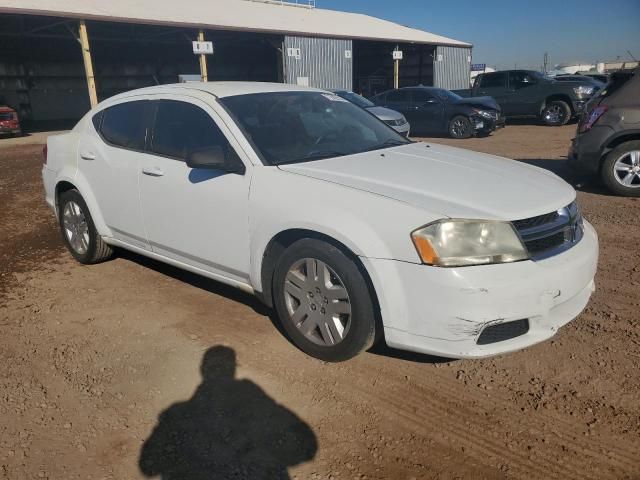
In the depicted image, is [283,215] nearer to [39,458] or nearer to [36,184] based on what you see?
[39,458]

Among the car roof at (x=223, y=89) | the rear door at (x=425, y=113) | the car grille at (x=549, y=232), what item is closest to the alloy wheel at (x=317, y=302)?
the car grille at (x=549, y=232)

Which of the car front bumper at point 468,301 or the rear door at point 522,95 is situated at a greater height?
the rear door at point 522,95

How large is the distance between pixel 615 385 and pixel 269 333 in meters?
2.04

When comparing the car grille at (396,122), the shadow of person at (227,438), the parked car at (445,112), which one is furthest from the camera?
the parked car at (445,112)

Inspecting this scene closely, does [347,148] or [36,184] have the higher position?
[347,148]

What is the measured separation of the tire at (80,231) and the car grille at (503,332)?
3.48m

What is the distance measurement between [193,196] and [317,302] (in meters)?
1.17

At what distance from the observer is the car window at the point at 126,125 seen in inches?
163

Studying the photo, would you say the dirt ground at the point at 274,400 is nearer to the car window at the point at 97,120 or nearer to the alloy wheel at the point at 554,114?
the car window at the point at 97,120

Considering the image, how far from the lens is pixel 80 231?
489 cm

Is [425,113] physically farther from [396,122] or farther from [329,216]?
[329,216]

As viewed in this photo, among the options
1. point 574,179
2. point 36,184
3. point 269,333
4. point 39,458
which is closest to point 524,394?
point 269,333

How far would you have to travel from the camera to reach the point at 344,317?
298cm

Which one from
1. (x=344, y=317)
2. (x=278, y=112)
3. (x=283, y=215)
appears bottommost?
(x=344, y=317)
